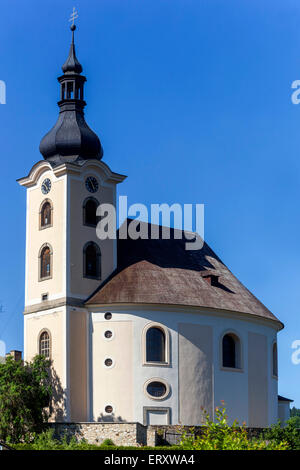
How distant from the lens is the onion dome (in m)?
50.3

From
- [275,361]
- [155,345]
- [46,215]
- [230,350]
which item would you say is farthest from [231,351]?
[46,215]

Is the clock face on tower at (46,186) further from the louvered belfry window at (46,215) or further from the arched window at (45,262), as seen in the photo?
the arched window at (45,262)

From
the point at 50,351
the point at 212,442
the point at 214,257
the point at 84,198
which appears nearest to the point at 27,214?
the point at 84,198

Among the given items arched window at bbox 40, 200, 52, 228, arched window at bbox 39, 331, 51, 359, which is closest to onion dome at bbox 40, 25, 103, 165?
arched window at bbox 40, 200, 52, 228

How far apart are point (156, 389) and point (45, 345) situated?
680 cm

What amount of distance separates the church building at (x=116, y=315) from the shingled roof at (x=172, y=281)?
9 centimetres

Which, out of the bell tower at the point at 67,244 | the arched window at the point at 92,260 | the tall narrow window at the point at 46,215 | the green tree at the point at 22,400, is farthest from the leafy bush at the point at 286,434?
the tall narrow window at the point at 46,215

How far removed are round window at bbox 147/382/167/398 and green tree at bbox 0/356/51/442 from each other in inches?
217

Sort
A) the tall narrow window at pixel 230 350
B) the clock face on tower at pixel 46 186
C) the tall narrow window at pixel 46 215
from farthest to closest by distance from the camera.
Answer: the tall narrow window at pixel 230 350
the clock face on tower at pixel 46 186
the tall narrow window at pixel 46 215

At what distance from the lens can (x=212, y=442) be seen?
2023 centimetres

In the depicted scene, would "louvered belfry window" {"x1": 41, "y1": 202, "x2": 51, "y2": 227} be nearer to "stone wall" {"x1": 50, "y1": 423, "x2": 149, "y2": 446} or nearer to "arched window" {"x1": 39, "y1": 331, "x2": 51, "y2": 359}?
"arched window" {"x1": 39, "y1": 331, "x2": 51, "y2": 359}

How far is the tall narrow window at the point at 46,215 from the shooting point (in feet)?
164

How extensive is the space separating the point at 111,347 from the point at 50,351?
139 inches
